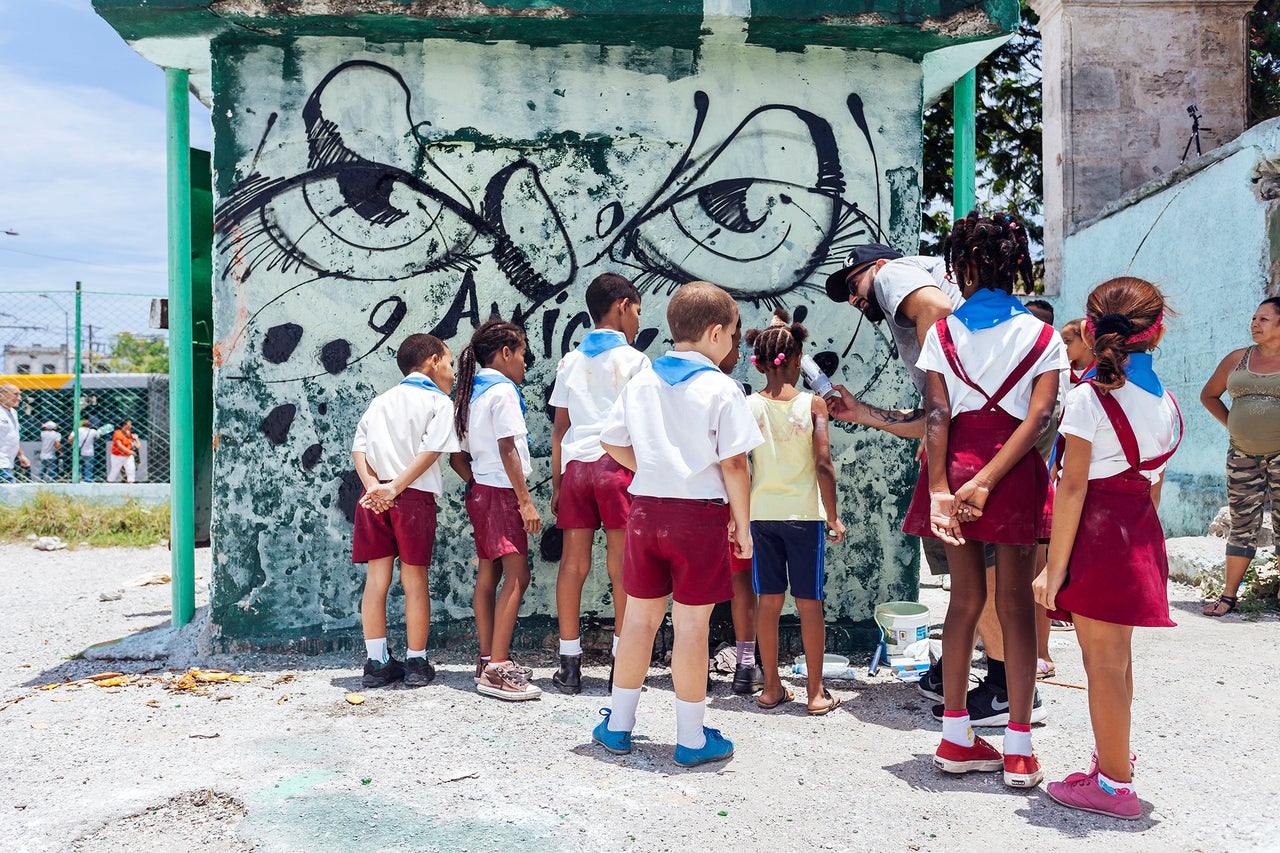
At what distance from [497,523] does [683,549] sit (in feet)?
4.20

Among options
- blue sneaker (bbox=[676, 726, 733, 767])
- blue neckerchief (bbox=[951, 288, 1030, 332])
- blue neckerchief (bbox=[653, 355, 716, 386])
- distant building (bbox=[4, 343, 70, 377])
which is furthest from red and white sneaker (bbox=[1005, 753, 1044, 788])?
distant building (bbox=[4, 343, 70, 377])

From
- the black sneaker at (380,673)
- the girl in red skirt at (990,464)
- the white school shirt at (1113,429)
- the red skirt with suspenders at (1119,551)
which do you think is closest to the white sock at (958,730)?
the girl in red skirt at (990,464)

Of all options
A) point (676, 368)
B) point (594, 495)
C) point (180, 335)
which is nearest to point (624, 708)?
point (594, 495)

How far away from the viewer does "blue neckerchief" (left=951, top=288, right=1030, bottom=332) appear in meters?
3.20

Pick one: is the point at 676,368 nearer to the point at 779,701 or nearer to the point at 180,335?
the point at 779,701

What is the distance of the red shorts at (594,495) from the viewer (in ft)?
13.7

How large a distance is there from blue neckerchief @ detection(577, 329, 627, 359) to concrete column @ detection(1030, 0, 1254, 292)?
361 inches

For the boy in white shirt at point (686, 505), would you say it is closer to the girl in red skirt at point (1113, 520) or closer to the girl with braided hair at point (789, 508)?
the girl with braided hair at point (789, 508)

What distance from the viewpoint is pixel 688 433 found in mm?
3266

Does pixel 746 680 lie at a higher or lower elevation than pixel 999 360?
lower

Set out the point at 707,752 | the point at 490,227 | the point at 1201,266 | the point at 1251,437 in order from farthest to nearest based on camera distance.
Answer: the point at 1201,266 → the point at 1251,437 → the point at 490,227 → the point at 707,752

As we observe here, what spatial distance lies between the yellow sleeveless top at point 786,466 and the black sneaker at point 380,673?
1.80 metres

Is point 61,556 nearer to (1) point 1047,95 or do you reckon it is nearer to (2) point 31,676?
(2) point 31,676

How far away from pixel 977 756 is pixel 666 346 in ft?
8.24
